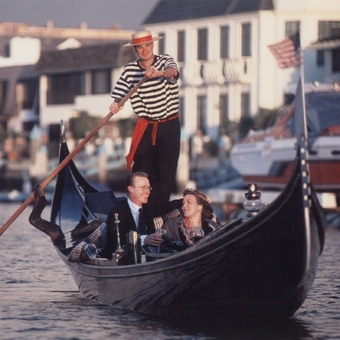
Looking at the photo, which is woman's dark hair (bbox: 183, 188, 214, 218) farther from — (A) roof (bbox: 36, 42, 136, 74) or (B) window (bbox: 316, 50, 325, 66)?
(A) roof (bbox: 36, 42, 136, 74)

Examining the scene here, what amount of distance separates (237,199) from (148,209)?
32.2 ft

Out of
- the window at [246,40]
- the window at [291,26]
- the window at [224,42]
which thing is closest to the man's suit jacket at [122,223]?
the window at [291,26]

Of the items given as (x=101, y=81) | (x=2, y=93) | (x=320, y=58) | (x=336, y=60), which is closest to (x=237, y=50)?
(x=320, y=58)

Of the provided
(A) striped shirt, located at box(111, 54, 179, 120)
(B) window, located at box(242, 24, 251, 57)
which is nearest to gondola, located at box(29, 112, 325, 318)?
(A) striped shirt, located at box(111, 54, 179, 120)

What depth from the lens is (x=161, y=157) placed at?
789 centimetres

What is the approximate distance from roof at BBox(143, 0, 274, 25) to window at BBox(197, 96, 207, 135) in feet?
6.94

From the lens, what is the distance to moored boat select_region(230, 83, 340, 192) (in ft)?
51.8

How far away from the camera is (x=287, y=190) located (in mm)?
6164

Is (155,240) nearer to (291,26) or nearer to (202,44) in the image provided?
(291,26)

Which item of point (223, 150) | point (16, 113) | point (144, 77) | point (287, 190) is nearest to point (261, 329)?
point (287, 190)

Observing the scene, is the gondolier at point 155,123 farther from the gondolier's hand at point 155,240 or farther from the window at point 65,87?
the window at point 65,87

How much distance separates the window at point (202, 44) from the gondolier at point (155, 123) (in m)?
24.1

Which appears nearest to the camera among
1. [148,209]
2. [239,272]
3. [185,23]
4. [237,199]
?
[239,272]

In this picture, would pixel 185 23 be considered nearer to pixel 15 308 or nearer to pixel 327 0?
pixel 327 0
